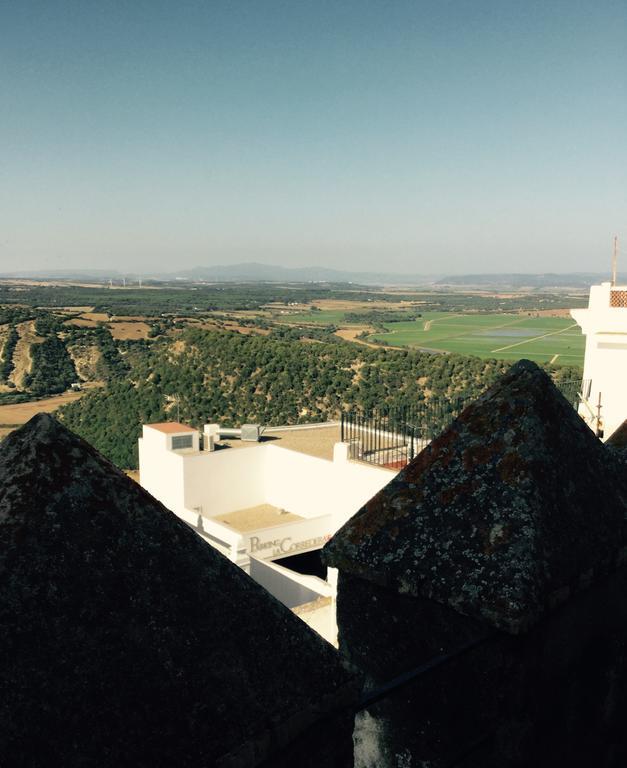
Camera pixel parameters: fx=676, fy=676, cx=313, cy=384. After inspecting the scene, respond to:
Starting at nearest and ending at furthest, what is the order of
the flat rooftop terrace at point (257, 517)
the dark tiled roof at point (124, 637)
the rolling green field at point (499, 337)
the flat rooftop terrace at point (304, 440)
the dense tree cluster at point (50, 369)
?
the dark tiled roof at point (124, 637) < the flat rooftop terrace at point (257, 517) < the flat rooftop terrace at point (304, 440) < the rolling green field at point (499, 337) < the dense tree cluster at point (50, 369)

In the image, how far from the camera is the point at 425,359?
5050 cm

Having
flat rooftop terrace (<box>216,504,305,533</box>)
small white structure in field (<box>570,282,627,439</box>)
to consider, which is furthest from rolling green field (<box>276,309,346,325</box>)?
small white structure in field (<box>570,282,627,439</box>)

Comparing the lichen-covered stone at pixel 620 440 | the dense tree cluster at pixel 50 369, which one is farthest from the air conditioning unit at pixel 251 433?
the dense tree cluster at pixel 50 369

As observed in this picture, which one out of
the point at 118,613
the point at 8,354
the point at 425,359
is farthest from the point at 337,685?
the point at 8,354

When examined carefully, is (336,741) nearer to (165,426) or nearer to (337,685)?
(337,685)

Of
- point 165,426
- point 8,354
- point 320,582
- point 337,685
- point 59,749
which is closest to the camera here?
point 59,749

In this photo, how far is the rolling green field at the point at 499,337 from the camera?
251 feet

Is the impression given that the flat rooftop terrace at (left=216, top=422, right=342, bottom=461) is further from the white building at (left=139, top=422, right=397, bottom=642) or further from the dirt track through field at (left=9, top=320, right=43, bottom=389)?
the dirt track through field at (left=9, top=320, right=43, bottom=389)

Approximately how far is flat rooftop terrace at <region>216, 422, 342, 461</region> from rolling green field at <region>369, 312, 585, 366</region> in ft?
120

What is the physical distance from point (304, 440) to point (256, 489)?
11.4ft

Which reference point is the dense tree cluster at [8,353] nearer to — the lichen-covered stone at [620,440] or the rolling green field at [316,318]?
the rolling green field at [316,318]

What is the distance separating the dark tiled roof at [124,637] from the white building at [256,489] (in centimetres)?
1727

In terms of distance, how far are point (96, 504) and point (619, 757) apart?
85.9 inches

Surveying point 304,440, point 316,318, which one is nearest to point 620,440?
point 304,440
